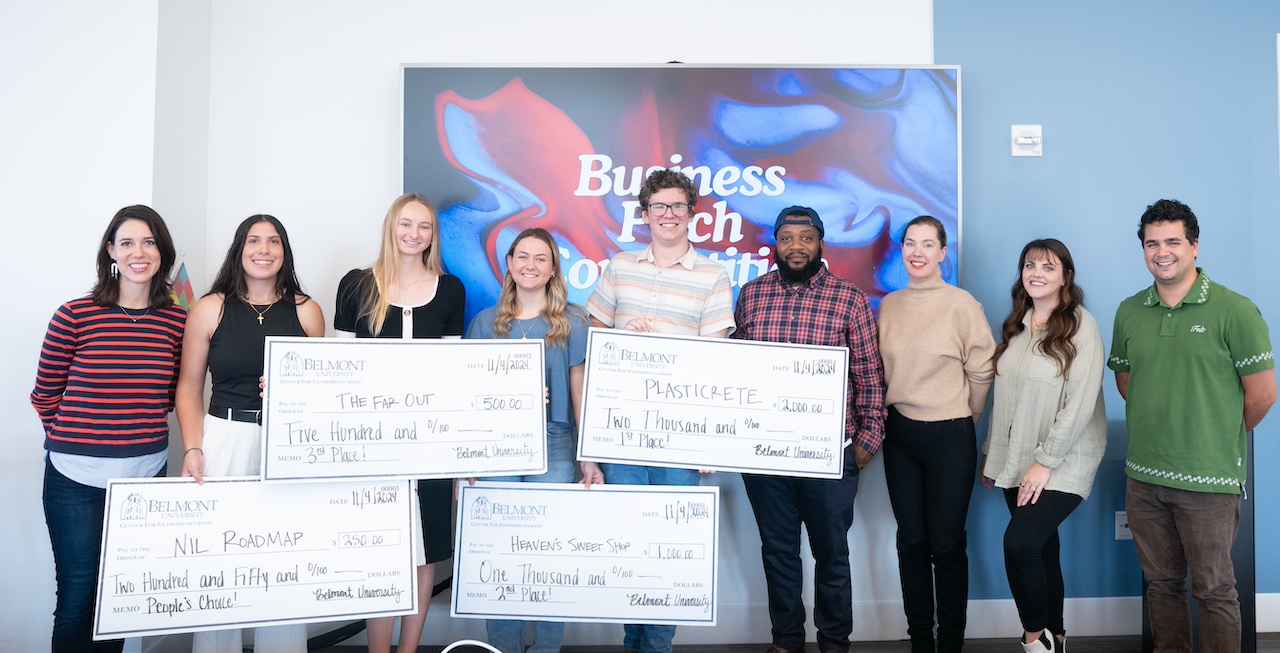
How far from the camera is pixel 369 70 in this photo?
302cm

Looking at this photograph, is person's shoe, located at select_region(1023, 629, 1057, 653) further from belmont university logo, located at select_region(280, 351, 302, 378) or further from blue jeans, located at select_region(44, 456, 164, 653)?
blue jeans, located at select_region(44, 456, 164, 653)

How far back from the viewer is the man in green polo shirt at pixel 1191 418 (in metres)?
2.23

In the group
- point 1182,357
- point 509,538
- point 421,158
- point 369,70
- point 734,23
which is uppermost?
point 734,23

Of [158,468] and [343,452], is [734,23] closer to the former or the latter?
[343,452]

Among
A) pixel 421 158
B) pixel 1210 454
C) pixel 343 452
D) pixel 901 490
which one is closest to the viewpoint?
pixel 343 452

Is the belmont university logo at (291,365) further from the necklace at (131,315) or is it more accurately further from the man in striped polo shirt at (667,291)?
the man in striped polo shirt at (667,291)

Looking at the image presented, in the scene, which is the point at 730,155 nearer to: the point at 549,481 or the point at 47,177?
the point at 549,481

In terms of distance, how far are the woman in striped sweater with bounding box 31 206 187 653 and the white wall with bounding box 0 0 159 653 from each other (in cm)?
59

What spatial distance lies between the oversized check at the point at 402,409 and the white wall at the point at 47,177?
1.23m

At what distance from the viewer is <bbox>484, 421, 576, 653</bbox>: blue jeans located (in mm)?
2387

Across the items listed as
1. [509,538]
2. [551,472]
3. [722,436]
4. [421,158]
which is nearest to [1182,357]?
[722,436]

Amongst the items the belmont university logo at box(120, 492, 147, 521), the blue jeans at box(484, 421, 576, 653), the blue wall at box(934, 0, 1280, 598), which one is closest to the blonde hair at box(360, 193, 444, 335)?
the blue jeans at box(484, 421, 576, 653)

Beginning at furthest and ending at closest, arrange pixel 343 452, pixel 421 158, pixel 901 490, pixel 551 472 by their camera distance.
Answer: pixel 421 158, pixel 901 490, pixel 551 472, pixel 343 452

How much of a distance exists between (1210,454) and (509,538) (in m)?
2.14
